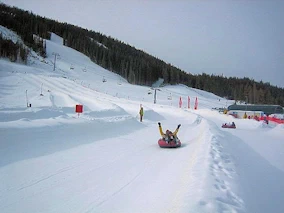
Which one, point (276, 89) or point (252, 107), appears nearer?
point (252, 107)

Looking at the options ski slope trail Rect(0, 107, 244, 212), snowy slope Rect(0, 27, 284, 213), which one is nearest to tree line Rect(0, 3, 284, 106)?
snowy slope Rect(0, 27, 284, 213)

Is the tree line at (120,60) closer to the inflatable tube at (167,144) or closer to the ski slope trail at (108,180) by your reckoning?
the inflatable tube at (167,144)

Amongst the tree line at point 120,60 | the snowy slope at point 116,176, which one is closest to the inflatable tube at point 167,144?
the snowy slope at point 116,176

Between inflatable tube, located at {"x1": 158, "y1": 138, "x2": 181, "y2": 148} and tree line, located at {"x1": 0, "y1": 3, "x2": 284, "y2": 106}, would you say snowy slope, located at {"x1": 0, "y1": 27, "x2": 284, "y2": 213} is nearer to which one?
inflatable tube, located at {"x1": 158, "y1": 138, "x2": 181, "y2": 148}

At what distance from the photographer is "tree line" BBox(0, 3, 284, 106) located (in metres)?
107

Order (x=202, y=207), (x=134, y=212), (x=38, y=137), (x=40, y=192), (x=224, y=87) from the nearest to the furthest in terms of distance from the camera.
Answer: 1. (x=202, y=207)
2. (x=134, y=212)
3. (x=40, y=192)
4. (x=38, y=137)
5. (x=224, y=87)

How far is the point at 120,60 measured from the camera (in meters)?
114

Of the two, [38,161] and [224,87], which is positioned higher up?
[224,87]

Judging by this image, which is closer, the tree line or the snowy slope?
the snowy slope

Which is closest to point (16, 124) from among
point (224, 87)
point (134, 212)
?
point (134, 212)

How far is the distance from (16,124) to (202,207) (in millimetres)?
9050

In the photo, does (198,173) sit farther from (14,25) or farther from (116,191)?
(14,25)

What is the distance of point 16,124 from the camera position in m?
10.7

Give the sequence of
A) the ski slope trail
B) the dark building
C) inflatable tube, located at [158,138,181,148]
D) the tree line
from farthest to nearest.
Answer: the tree line, the dark building, inflatable tube, located at [158,138,181,148], the ski slope trail
